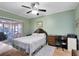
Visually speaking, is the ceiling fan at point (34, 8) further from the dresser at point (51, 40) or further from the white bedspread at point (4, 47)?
the white bedspread at point (4, 47)

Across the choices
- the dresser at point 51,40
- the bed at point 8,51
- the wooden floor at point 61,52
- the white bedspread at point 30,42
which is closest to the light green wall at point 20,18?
the white bedspread at point 30,42

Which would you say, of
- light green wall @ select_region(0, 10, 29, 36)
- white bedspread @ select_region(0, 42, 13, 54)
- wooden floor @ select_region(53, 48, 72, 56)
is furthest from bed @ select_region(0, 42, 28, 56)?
wooden floor @ select_region(53, 48, 72, 56)

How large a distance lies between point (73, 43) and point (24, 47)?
0.98 m

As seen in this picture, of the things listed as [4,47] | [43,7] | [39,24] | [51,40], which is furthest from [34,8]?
[4,47]

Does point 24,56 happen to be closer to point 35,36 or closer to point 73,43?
point 35,36

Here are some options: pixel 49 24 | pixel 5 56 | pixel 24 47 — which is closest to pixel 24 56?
pixel 24 47

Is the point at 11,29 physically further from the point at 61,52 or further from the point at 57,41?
the point at 61,52

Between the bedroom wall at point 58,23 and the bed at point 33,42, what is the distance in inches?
4.8

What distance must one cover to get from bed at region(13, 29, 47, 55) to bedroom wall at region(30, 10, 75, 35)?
0.40 feet

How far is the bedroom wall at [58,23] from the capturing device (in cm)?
148

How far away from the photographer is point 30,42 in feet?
4.73

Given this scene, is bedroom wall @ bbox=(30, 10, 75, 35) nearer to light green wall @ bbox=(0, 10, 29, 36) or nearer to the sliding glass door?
light green wall @ bbox=(0, 10, 29, 36)

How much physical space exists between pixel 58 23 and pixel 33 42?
0.65m

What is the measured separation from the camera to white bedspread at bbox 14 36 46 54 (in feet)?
4.70
